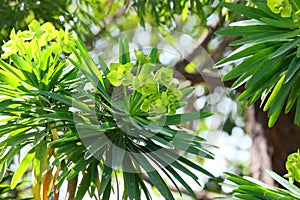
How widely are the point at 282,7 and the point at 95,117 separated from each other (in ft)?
0.78

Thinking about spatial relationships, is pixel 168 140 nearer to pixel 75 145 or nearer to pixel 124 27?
pixel 75 145

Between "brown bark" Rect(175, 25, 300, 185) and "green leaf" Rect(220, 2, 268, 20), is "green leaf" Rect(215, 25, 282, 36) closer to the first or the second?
"green leaf" Rect(220, 2, 268, 20)

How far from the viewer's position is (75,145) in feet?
2.13

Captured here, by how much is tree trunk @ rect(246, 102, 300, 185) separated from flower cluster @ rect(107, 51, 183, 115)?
4.15 ft

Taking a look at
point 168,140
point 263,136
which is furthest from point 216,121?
point 263,136

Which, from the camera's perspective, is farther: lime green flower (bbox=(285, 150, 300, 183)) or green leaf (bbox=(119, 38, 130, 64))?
lime green flower (bbox=(285, 150, 300, 183))

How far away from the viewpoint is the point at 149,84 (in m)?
0.61

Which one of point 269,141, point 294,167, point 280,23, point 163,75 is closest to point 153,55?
point 163,75

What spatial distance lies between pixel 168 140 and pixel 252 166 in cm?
135

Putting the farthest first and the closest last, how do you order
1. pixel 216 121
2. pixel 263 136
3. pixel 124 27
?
pixel 124 27 → pixel 263 136 → pixel 216 121

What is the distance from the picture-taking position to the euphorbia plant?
619mm

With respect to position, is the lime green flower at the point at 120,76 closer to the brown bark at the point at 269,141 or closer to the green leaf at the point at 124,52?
the green leaf at the point at 124,52

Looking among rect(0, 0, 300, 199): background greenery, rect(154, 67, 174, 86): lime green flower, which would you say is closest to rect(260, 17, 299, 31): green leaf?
rect(0, 0, 300, 199): background greenery

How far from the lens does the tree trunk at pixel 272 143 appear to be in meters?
1.85
